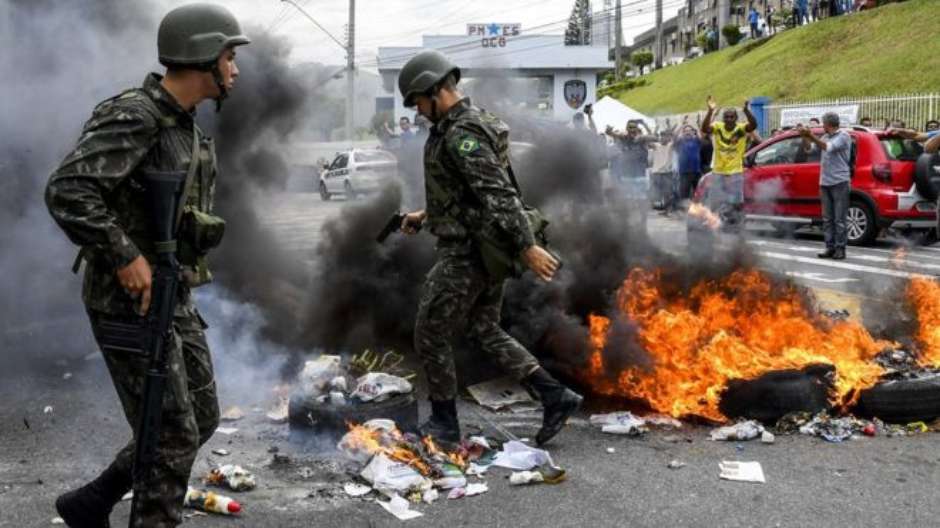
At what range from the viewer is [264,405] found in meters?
5.18

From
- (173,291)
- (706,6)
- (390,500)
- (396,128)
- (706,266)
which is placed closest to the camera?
(173,291)

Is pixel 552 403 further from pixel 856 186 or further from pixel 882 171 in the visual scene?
pixel 856 186

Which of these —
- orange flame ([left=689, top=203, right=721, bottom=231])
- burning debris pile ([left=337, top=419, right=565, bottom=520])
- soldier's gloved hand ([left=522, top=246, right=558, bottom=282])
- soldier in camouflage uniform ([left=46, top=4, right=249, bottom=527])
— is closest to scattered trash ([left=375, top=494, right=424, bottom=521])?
burning debris pile ([left=337, top=419, right=565, bottom=520])

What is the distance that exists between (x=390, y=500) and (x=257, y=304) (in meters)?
3.01

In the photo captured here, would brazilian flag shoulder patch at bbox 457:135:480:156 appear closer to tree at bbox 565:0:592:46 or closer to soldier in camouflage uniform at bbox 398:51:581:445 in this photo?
soldier in camouflage uniform at bbox 398:51:581:445

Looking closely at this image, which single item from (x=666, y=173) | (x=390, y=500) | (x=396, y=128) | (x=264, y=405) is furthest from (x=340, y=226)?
(x=666, y=173)

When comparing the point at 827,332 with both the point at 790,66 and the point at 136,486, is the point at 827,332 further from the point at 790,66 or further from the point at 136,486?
the point at 790,66

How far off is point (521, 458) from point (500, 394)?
44.1 inches

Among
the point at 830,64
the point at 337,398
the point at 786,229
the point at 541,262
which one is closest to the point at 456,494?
the point at 337,398

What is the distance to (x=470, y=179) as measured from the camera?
13.4 ft

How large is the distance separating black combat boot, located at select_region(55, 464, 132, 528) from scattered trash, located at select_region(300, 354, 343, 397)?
1.49 meters

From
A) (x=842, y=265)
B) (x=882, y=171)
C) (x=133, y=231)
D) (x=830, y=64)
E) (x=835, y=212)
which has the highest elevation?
(x=830, y=64)

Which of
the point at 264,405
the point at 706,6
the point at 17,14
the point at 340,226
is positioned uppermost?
the point at 706,6

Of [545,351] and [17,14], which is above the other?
[17,14]
